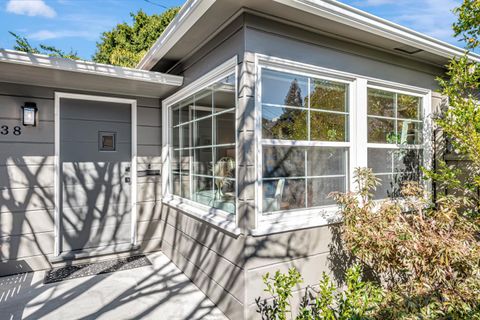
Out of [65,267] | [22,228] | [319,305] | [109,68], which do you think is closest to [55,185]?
[22,228]

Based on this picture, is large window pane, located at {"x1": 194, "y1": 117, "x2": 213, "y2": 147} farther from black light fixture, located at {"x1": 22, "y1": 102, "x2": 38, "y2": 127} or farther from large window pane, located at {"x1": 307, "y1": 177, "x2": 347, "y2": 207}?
black light fixture, located at {"x1": 22, "y1": 102, "x2": 38, "y2": 127}

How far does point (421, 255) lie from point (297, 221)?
40.8 inches

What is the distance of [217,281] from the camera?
113 inches

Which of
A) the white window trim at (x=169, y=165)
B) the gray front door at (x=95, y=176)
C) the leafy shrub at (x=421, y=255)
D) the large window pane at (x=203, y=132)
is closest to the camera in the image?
the leafy shrub at (x=421, y=255)

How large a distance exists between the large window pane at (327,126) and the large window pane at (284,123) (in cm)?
11

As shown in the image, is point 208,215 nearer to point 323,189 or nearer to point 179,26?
point 323,189

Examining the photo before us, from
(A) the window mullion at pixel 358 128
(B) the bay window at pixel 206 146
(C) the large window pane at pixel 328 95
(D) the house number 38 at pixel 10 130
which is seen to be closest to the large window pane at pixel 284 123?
(C) the large window pane at pixel 328 95

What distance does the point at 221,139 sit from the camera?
3104 millimetres

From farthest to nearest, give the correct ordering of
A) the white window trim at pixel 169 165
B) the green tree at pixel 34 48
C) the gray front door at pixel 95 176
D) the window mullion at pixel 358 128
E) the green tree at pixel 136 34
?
the green tree at pixel 136 34, the green tree at pixel 34 48, the gray front door at pixel 95 176, the window mullion at pixel 358 128, the white window trim at pixel 169 165

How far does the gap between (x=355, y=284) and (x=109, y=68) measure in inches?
133

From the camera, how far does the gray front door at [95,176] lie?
3.98 meters

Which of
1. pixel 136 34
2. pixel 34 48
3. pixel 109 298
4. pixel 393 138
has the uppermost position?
pixel 136 34

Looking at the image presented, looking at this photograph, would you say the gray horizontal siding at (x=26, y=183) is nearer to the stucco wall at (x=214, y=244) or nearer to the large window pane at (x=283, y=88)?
the stucco wall at (x=214, y=244)

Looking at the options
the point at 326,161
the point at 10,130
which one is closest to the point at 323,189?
the point at 326,161
